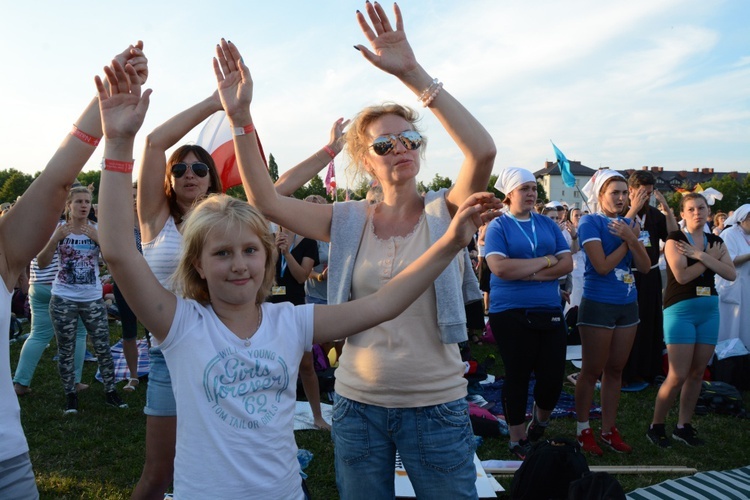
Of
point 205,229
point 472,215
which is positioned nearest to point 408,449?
point 472,215

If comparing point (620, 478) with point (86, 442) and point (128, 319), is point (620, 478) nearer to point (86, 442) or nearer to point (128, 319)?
point (86, 442)

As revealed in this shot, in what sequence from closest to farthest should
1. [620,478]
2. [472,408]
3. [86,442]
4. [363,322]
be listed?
[363,322] → [620,478] → [86,442] → [472,408]

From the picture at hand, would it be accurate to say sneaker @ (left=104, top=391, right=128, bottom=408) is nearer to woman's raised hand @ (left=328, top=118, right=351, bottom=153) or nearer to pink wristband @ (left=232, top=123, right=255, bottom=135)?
woman's raised hand @ (left=328, top=118, right=351, bottom=153)

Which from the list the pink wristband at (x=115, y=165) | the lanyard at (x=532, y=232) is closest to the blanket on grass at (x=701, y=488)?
the lanyard at (x=532, y=232)

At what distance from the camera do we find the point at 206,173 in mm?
3207

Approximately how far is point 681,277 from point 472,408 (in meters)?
2.18

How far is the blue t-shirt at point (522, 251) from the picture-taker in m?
4.64

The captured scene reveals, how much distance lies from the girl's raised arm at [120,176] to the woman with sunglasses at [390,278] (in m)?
0.48

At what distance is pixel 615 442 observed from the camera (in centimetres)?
486

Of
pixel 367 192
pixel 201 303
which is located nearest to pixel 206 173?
pixel 367 192

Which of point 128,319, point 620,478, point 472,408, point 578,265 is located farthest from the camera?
point 578,265

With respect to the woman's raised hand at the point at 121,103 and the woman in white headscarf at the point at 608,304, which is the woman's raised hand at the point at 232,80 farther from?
the woman in white headscarf at the point at 608,304

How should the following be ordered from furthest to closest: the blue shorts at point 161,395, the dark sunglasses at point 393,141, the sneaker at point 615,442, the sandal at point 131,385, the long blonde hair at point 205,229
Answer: the sandal at point 131,385 < the sneaker at point 615,442 < the blue shorts at point 161,395 < the dark sunglasses at point 393,141 < the long blonde hair at point 205,229

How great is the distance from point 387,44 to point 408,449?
58.9 inches
